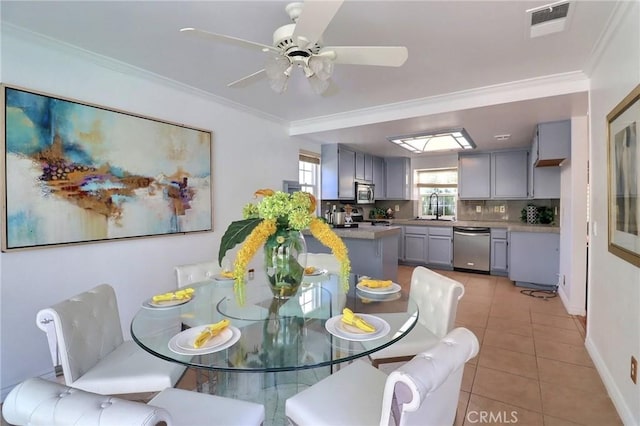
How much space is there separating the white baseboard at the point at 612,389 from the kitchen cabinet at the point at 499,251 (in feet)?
8.99

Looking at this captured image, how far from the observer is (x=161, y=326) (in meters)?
1.58

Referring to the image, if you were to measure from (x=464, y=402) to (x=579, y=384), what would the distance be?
36.1 inches

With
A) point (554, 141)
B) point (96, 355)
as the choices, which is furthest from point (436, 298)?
point (554, 141)

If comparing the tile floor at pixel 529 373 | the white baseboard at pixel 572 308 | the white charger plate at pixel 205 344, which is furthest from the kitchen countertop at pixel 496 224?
the white charger plate at pixel 205 344

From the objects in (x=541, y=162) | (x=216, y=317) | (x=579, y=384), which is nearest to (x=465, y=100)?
(x=541, y=162)

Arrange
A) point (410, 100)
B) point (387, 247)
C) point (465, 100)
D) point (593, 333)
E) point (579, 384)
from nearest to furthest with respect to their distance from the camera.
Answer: point (579, 384), point (593, 333), point (465, 100), point (410, 100), point (387, 247)

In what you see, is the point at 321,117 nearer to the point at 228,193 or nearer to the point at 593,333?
the point at 228,193

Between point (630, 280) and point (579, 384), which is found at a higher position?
point (630, 280)

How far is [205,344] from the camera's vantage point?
50.5 inches

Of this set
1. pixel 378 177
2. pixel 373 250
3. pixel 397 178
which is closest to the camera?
pixel 373 250

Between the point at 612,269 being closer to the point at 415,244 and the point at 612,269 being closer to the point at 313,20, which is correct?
the point at 313,20

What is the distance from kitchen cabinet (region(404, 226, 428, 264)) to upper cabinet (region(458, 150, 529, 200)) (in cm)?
104

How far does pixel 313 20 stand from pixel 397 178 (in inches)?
219

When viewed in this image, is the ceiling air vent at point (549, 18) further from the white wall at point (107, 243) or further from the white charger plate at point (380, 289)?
the white wall at point (107, 243)
